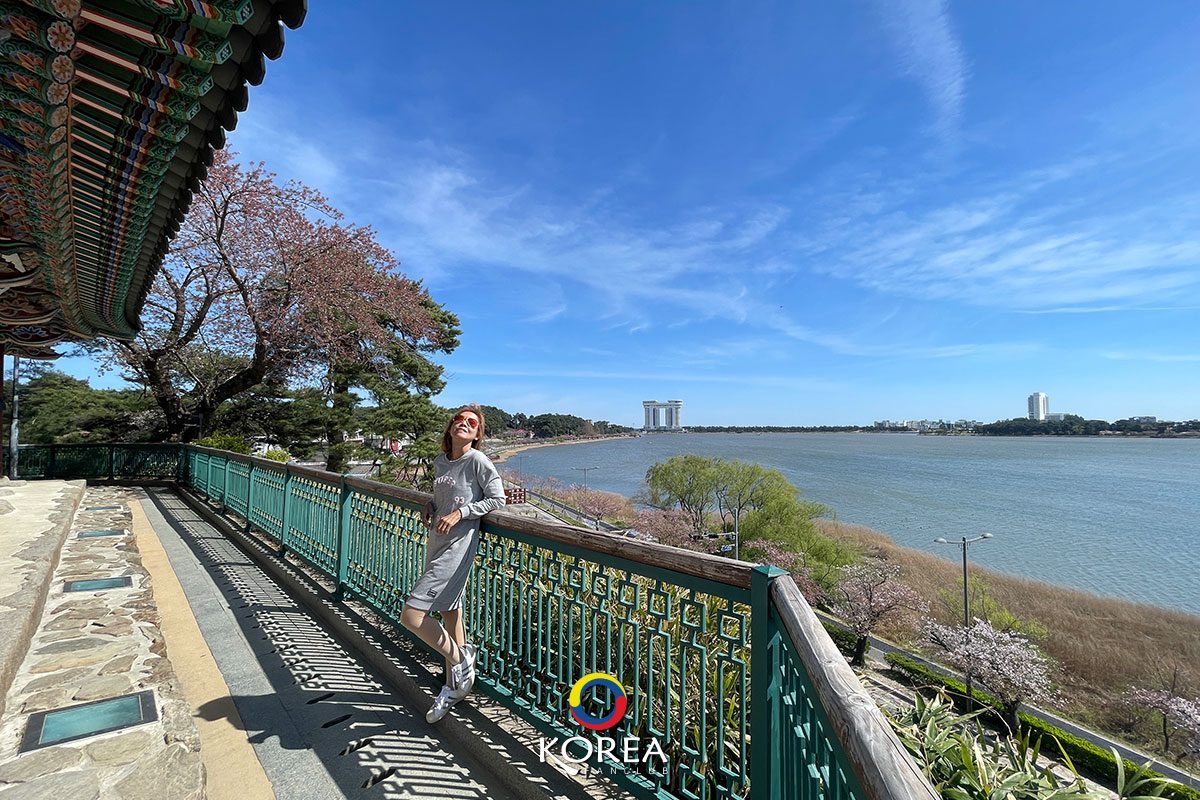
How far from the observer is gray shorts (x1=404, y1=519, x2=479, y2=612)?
7.61 ft

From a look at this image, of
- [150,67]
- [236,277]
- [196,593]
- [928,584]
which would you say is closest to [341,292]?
[236,277]

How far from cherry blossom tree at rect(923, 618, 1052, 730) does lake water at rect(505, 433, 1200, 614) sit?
1740 centimetres

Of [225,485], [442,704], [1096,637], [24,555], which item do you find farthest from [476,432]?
[1096,637]

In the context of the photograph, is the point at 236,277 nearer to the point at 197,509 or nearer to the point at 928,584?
the point at 197,509

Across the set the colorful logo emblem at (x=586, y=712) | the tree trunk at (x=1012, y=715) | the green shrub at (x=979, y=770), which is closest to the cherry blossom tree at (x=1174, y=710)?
the tree trunk at (x=1012, y=715)

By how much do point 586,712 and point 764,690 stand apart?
3.20ft

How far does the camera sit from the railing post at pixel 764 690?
4.63 feet

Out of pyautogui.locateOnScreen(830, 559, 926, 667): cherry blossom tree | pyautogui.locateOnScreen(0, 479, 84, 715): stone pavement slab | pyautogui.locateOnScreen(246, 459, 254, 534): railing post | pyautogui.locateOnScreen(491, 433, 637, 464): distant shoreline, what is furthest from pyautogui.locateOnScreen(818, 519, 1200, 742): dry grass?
pyautogui.locateOnScreen(491, 433, 637, 464): distant shoreline

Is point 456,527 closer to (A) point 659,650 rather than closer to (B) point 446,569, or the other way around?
(B) point 446,569

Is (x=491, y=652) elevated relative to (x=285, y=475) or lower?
lower

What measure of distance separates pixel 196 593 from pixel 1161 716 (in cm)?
2527

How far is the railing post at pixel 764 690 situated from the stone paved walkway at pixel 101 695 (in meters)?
1.98

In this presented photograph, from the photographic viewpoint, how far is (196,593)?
4180 millimetres

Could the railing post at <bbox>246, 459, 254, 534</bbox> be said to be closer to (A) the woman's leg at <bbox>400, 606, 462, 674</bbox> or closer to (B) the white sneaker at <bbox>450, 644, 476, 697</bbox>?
(A) the woman's leg at <bbox>400, 606, 462, 674</bbox>
